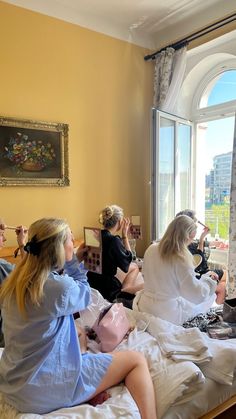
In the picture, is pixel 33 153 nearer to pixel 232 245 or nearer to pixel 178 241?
pixel 178 241

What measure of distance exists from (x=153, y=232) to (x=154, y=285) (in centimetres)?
177

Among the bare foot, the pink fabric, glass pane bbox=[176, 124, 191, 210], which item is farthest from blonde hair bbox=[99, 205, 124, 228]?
glass pane bbox=[176, 124, 191, 210]

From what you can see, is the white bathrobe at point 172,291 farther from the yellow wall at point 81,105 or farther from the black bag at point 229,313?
the yellow wall at point 81,105

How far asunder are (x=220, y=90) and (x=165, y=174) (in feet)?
3.77

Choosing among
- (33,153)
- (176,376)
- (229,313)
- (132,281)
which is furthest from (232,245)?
(33,153)

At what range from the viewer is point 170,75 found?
367cm

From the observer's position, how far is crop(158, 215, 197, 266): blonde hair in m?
1.91

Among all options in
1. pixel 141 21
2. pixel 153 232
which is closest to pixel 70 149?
pixel 153 232

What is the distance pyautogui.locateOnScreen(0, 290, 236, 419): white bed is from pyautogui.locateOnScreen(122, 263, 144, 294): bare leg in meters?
0.69

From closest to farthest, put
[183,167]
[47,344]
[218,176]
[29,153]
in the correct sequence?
[47,344] → [29,153] → [218,176] → [183,167]

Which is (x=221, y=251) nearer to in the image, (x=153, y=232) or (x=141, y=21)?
(x=153, y=232)

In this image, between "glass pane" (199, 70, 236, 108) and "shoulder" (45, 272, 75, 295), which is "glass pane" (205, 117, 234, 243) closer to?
"glass pane" (199, 70, 236, 108)

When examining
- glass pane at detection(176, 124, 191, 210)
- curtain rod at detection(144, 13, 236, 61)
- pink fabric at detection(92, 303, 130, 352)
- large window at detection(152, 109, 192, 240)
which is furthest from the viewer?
glass pane at detection(176, 124, 191, 210)

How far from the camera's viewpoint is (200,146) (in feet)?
13.3
